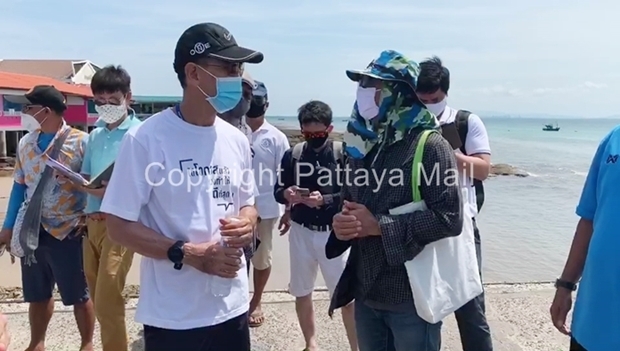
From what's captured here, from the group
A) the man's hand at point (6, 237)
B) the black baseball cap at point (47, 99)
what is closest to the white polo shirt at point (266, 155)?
the black baseball cap at point (47, 99)

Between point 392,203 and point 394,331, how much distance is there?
0.60 metres

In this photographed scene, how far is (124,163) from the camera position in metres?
2.19

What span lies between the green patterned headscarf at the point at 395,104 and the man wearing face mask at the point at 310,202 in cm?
145

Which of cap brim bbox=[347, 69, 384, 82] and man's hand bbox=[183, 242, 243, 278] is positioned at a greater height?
cap brim bbox=[347, 69, 384, 82]

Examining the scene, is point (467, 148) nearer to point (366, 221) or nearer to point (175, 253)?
point (366, 221)

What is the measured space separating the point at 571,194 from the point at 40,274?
21179 mm

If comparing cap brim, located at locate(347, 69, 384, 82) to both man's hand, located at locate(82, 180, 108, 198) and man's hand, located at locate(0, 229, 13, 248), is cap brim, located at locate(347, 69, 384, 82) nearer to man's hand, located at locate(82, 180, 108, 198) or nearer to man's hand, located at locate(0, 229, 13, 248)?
man's hand, located at locate(82, 180, 108, 198)

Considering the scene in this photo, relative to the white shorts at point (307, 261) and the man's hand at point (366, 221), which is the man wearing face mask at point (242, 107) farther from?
the man's hand at point (366, 221)

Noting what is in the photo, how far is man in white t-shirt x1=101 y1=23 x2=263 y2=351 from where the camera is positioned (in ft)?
7.12

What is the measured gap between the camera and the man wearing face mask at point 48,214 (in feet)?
12.7

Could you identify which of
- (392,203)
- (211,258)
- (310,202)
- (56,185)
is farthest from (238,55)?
(56,185)

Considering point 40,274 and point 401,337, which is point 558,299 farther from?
point 40,274

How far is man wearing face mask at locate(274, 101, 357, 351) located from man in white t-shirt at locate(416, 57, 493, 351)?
0.88m

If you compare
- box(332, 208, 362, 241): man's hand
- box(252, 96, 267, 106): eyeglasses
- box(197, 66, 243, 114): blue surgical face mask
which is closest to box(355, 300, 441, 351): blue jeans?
box(332, 208, 362, 241): man's hand
